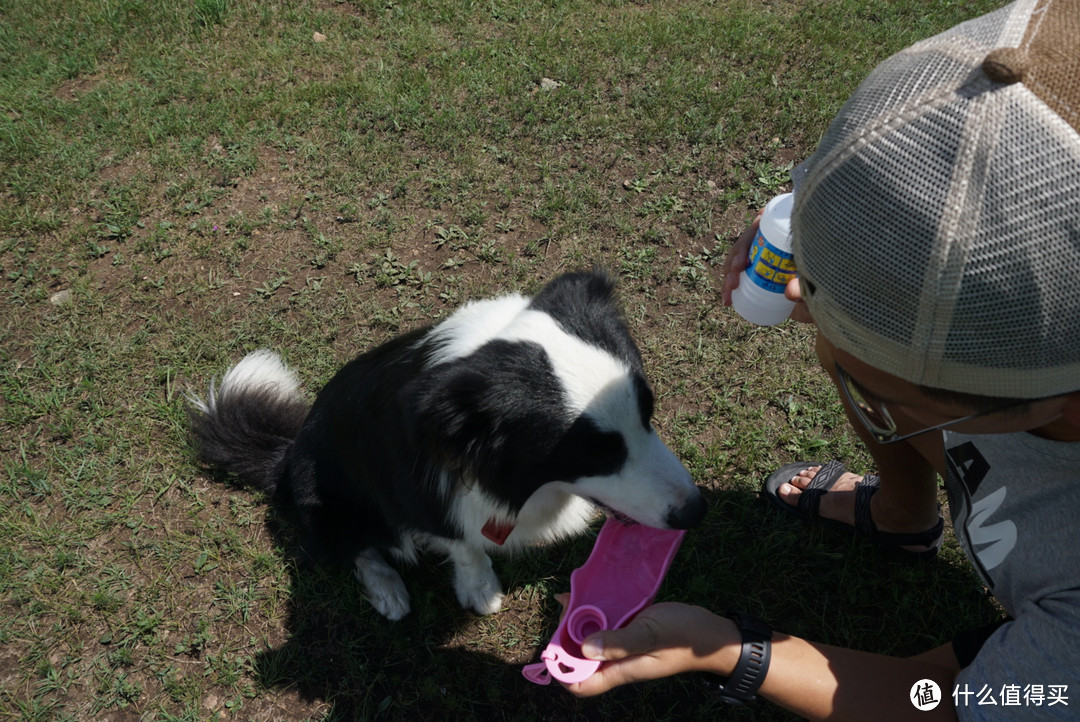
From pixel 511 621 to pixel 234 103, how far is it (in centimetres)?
338

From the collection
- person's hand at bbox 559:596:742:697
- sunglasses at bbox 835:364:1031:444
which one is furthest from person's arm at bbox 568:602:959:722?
sunglasses at bbox 835:364:1031:444

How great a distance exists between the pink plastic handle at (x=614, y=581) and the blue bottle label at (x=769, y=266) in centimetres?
74

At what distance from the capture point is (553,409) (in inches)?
67.2

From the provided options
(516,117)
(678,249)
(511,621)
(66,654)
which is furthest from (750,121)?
(66,654)

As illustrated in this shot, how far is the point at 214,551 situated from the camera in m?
2.53

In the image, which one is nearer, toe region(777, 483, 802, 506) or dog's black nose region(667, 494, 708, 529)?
dog's black nose region(667, 494, 708, 529)

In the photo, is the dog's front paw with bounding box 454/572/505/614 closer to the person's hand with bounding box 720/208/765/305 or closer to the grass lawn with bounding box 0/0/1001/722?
the grass lawn with bounding box 0/0/1001/722

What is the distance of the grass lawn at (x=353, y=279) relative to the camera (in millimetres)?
2314

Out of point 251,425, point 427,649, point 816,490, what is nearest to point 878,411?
point 816,490

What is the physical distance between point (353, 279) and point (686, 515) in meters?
2.12

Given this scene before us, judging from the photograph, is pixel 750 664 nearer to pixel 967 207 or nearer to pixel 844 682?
pixel 844 682

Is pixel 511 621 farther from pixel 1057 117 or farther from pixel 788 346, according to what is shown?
pixel 1057 117

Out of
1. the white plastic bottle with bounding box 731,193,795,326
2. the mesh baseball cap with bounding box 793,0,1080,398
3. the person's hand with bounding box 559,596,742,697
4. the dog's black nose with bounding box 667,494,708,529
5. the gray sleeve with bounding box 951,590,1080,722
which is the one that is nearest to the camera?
the mesh baseball cap with bounding box 793,0,1080,398

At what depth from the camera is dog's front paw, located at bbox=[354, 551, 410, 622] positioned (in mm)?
2348
